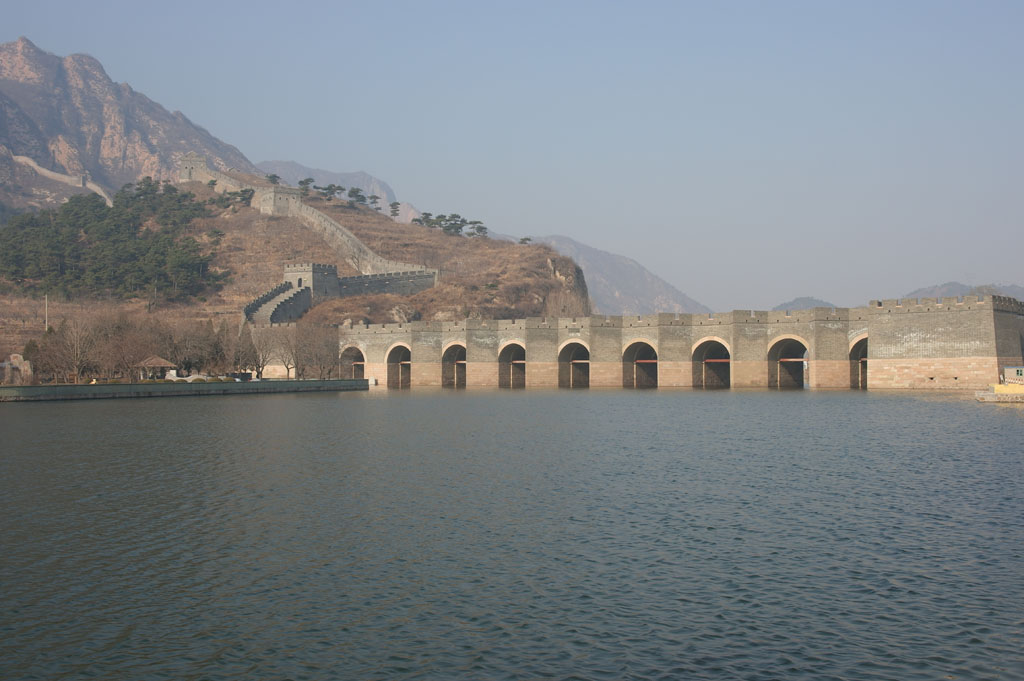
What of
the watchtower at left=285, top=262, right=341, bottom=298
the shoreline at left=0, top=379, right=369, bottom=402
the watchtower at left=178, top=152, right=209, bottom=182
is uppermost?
the watchtower at left=178, top=152, right=209, bottom=182

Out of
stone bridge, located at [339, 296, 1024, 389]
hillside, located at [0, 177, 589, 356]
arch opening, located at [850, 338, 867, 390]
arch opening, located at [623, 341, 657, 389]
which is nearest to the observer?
stone bridge, located at [339, 296, 1024, 389]

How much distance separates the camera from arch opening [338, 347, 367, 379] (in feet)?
230

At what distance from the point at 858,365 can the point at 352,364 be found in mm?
37203

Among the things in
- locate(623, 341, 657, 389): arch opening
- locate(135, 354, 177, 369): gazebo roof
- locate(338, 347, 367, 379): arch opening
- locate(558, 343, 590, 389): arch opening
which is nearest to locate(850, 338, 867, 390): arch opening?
locate(623, 341, 657, 389): arch opening

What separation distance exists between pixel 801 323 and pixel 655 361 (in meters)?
9.97

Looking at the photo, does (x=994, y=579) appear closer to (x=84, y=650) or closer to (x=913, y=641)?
(x=913, y=641)

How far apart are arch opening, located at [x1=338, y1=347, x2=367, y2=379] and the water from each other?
44.5 m

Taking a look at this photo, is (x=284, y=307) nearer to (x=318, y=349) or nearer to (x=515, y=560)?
(x=318, y=349)

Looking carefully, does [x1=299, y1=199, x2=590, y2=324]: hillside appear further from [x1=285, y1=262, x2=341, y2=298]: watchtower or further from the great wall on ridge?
the great wall on ridge

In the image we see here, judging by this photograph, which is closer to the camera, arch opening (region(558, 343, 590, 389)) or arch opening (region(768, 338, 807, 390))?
arch opening (region(768, 338, 807, 390))

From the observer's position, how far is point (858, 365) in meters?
53.2

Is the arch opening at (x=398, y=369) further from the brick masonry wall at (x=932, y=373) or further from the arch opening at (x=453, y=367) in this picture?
the brick masonry wall at (x=932, y=373)

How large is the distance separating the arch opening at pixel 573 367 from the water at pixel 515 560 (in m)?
34.6

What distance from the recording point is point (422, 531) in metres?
14.1
